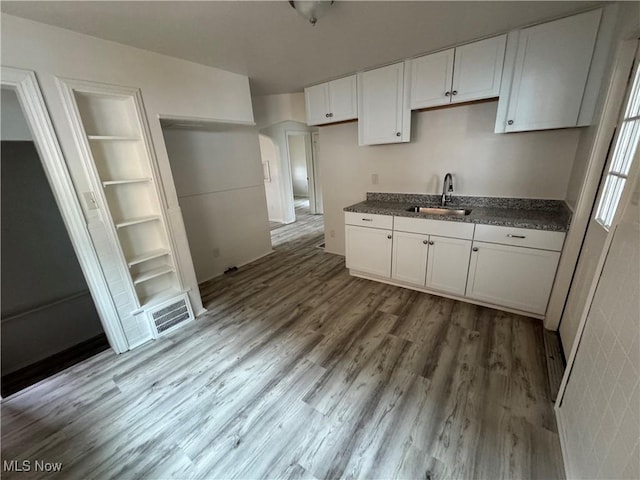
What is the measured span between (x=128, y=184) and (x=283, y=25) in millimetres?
1802

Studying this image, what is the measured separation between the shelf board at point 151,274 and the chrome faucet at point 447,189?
9.48ft

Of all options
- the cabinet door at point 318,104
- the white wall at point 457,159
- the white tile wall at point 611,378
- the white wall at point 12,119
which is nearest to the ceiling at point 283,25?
the cabinet door at point 318,104

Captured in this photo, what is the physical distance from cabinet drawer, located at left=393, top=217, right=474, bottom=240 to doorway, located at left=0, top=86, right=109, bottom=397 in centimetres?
303

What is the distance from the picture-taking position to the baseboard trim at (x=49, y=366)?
2.01 meters

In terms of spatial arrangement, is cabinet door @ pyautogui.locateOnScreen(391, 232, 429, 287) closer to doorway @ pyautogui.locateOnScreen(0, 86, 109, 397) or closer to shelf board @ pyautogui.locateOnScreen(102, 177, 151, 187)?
shelf board @ pyautogui.locateOnScreen(102, 177, 151, 187)

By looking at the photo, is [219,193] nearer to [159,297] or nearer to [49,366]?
[159,297]

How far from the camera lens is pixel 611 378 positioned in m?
0.96

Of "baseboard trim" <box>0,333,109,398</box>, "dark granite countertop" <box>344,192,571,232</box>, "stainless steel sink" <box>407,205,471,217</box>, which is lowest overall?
"baseboard trim" <box>0,333,109,398</box>

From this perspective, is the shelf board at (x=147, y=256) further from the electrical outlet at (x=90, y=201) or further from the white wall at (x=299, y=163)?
the white wall at (x=299, y=163)

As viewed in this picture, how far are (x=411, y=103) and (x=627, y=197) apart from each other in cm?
191

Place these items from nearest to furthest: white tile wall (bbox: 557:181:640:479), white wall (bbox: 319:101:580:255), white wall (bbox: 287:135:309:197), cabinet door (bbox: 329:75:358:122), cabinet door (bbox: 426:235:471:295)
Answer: white tile wall (bbox: 557:181:640:479) → white wall (bbox: 319:101:580:255) → cabinet door (bbox: 426:235:471:295) → cabinet door (bbox: 329:75:358:122) → white wall (bbox: 287:135:309:197)

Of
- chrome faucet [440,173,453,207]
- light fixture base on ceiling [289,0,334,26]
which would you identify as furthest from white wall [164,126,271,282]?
chrome faucet [440,173,453,207]

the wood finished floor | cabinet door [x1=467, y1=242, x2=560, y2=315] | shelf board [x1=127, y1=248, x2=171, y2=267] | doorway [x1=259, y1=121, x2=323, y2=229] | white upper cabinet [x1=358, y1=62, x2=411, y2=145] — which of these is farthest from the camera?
doorway [x1=259, y1=121, x2=323, y2=229]

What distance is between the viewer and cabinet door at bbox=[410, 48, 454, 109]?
226cm
